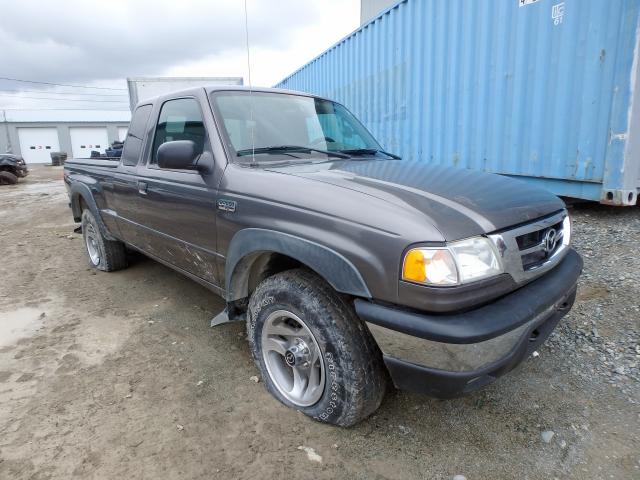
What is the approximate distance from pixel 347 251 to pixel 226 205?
0.96 m

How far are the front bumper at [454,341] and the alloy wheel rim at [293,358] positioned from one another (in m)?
0.45

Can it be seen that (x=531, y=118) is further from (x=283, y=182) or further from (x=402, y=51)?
(x=283, y=182)

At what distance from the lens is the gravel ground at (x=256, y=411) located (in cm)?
196

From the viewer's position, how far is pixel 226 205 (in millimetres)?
2443

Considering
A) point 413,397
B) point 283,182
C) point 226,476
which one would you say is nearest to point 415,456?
point 413,397

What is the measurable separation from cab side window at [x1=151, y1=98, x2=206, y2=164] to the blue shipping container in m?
3.68

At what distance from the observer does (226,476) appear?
190cm

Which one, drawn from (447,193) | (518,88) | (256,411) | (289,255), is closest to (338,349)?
(289,255)

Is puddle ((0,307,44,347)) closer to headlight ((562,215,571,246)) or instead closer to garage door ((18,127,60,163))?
headlight ((562,215,571,246))

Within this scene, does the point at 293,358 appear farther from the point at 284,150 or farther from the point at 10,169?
the point at 10,169

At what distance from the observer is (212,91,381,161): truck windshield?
2.67m

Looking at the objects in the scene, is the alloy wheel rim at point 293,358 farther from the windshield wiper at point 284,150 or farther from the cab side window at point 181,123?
the cab side window at point 181,123

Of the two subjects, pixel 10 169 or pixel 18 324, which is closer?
pixel 18 324

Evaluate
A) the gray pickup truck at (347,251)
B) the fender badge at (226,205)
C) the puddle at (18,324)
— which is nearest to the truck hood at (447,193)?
the gray pickup truck at (347,251)
